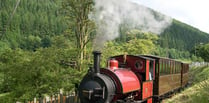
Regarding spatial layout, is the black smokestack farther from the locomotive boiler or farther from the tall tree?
the tall tree

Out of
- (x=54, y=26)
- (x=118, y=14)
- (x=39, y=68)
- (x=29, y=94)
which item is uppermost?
(x=54, y=26)

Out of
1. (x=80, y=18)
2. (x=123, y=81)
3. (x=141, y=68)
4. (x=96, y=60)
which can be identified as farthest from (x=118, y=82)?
(x=80, y=18)

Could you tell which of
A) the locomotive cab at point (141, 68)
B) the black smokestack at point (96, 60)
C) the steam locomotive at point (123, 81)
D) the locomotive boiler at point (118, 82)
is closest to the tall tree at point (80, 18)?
the steam locomotive at point (123, 81)

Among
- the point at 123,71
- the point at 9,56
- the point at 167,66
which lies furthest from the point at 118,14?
the point at 123,71

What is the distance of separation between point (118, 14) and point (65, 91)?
925 cm

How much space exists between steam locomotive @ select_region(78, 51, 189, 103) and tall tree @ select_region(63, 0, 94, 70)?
6316 millimetres

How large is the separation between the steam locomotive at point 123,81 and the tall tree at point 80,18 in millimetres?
6316

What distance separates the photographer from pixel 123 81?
35.4ft

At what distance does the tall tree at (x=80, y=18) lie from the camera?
64.2 feet

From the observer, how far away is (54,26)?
568 feet

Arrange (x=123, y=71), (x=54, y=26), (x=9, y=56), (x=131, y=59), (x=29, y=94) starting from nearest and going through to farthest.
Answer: (x=123, y=71)
(x=131, y=59)
(x=29, y=94)
(x=9, y=56)
(x=54, y=26)

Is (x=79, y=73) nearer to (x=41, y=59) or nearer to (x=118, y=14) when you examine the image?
(x=41, y=59)

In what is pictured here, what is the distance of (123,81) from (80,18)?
10179 millimetres

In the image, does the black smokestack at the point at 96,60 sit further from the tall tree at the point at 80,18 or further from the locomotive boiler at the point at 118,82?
the tall tree at the point at 80,18
